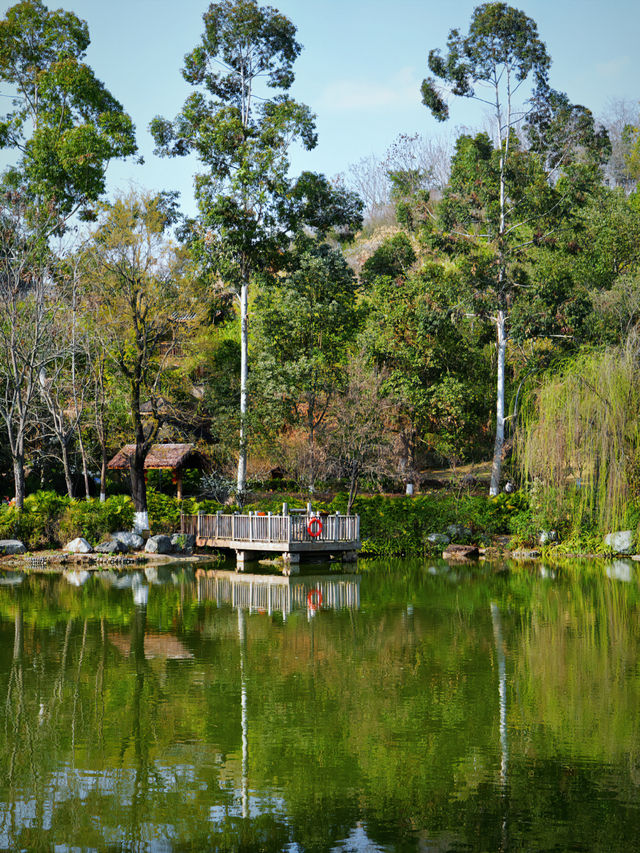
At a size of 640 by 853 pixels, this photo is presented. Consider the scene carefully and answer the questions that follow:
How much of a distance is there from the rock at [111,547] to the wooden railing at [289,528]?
9.36ft

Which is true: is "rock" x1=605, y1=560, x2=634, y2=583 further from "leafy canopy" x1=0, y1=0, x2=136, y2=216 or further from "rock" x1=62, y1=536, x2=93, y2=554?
"leafy canopy" x1=0, y1=0, x2=136, y2=216

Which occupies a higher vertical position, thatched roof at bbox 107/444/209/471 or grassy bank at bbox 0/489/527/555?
thatched roof at bbox 107/444/209/471

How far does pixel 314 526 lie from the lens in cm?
2445

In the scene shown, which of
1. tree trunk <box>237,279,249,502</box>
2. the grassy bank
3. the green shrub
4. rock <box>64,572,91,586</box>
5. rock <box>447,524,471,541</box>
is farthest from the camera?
rock <box>447,524,471,541</box>

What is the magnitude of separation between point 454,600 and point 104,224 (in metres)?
21.1

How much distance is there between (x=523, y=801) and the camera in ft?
22.5

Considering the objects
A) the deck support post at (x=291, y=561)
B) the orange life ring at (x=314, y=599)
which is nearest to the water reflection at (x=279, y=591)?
the orange life ring at (x=314, y=599)

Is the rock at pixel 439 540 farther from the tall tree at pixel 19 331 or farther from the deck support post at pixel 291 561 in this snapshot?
the tall tree at pixel 19 331

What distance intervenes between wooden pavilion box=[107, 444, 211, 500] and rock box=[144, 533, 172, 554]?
7295 millimetres

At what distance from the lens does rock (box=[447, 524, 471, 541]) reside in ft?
98.3

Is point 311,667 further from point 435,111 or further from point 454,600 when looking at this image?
point 435,111

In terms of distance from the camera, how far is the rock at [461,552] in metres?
28.2

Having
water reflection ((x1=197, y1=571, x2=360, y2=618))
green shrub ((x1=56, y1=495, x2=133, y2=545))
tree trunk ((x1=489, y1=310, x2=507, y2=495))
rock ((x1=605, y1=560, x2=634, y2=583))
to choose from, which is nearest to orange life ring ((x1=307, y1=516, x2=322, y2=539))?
water reflection ((x1=197, y1=571, x2=360, y2=618))

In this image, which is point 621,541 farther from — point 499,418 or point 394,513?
point 499,418
